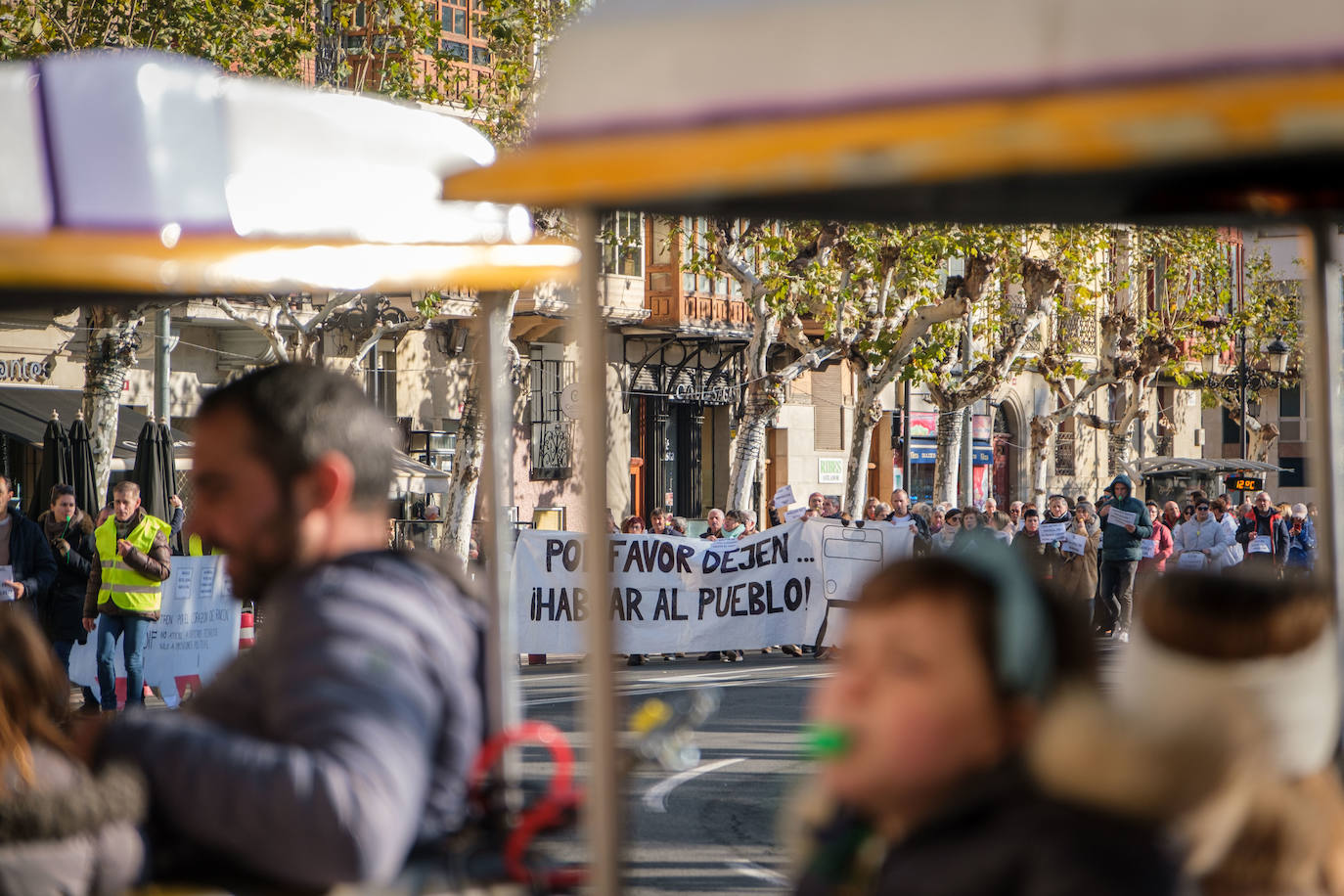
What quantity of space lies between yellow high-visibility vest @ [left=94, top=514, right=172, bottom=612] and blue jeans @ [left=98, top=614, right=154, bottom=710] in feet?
0.59

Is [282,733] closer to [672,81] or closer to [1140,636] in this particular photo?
[672,81]

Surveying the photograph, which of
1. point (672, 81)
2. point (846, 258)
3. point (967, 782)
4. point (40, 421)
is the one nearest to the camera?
point (967, 782)

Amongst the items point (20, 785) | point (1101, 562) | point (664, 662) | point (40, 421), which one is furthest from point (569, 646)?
point (20, 785)

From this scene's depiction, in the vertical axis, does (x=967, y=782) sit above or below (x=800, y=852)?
above

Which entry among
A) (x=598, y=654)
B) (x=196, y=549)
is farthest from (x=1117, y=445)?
(x=598, y=654)

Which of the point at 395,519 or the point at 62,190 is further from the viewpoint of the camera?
the point at 395,519

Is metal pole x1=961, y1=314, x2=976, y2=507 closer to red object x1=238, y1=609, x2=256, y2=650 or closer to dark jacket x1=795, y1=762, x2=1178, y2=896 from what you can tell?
red object x1=238, y1=609, x2=256, y2=650

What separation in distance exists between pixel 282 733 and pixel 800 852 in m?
0.74

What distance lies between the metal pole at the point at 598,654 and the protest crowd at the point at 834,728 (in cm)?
24

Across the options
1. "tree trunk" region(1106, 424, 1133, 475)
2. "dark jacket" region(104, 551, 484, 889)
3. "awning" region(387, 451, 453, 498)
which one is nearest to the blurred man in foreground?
"dark jacket" region(104, 551, 484, 889)

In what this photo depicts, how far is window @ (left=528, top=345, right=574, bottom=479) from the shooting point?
38.3 m

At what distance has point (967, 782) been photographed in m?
2.11

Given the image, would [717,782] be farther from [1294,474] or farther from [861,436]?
Result: [1294,474]

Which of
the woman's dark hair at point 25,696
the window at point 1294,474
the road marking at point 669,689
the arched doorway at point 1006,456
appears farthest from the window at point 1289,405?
the woman's dark hair at point 25,696
